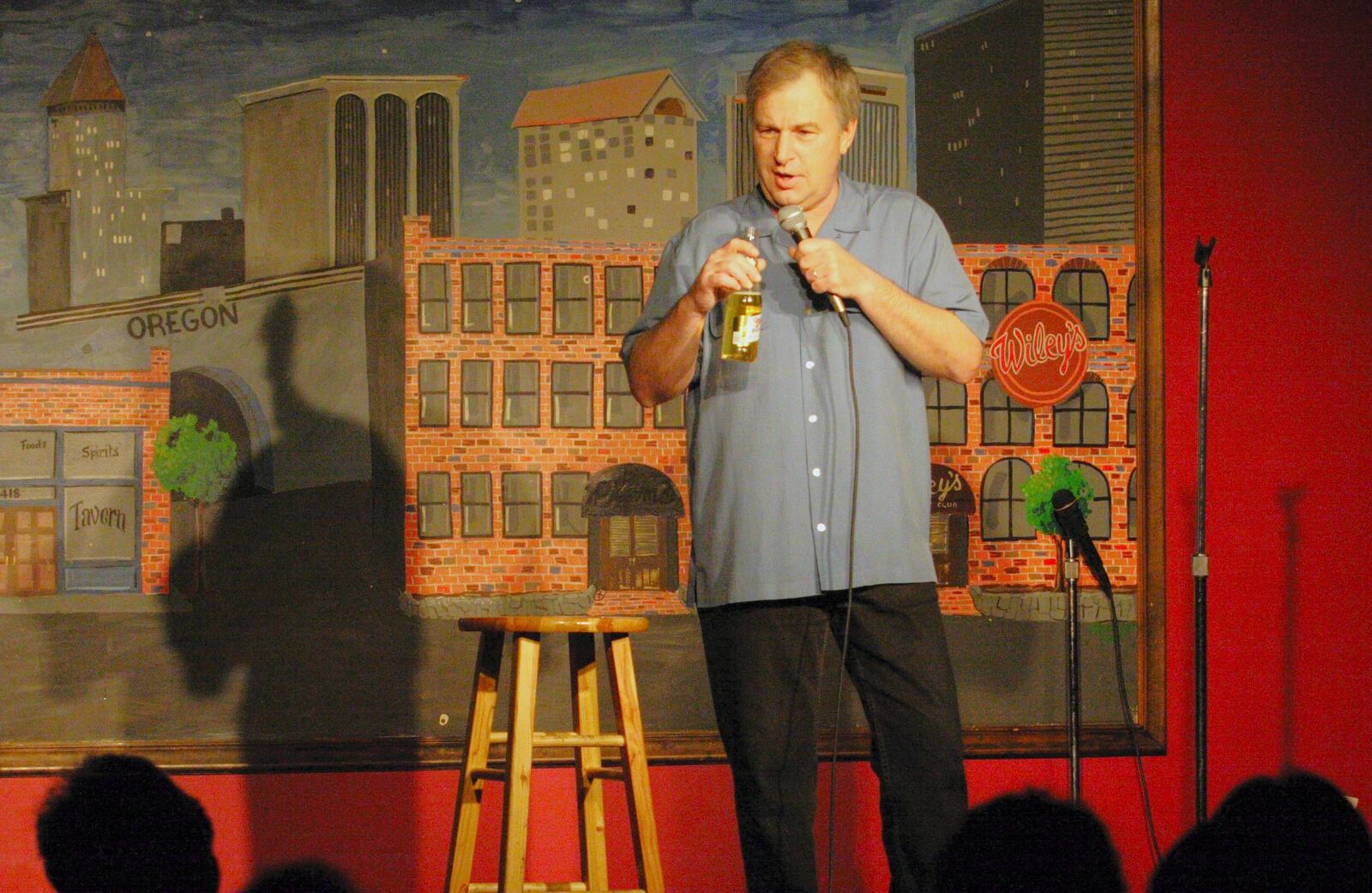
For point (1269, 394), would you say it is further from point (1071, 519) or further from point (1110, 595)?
point (1071, 519)

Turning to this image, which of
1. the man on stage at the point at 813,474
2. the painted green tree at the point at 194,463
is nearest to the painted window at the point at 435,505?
the painted green tree at the point at 194,463

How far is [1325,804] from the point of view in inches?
46.3

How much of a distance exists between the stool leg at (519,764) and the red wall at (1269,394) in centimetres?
163

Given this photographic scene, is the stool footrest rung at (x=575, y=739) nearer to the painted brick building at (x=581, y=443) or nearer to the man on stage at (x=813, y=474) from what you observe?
the man on stage at (x=813, y=474)

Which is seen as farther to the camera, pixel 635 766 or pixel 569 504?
pixel 569 504

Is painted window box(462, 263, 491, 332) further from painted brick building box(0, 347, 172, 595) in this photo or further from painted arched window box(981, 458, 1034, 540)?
painted arched window box(981, 458, 1034, 540)

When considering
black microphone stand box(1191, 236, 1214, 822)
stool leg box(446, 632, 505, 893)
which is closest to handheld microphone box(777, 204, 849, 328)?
stool leg box(446, 632, 505, 893)

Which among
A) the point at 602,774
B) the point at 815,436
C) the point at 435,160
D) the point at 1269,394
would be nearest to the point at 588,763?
the point at 602,774

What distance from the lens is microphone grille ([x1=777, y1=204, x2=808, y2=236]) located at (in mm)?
1945

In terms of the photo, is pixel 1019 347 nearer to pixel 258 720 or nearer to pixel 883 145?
pixel 883 145

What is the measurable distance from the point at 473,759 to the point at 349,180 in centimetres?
162

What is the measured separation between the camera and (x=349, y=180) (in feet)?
10.7

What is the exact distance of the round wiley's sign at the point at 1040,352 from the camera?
3309mm

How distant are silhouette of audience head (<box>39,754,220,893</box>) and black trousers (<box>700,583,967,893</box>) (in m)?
0.81
